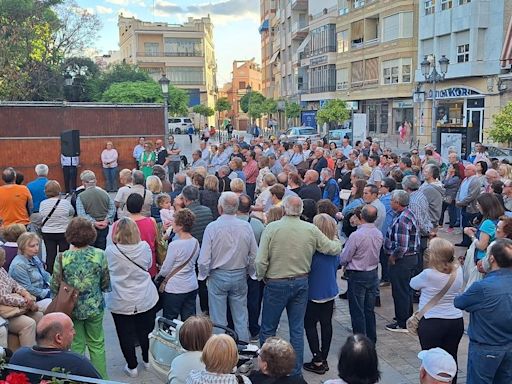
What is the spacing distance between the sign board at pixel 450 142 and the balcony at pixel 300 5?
40.8 meters

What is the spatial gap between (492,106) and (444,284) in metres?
28.7

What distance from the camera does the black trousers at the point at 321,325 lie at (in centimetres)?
575

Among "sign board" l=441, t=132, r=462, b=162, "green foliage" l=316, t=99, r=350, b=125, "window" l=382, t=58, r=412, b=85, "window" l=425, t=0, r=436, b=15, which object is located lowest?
"sign board" l=441, t=132, r=462, b=162

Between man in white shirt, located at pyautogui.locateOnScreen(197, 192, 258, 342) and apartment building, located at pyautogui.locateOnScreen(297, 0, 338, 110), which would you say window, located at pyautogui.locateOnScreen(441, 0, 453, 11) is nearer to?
apartment building, located at pyautogui.locateOnScreen(297, 0, 338, 110)

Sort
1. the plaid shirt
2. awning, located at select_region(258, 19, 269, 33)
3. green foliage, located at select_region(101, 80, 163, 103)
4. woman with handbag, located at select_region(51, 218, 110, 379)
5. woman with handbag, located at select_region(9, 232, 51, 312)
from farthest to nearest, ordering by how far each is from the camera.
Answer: awning, located at select_region(258, 19, 269, 33), green foliage, located at select_region(101, 80, 163, 103), the plaid shirt, woman with handbag, located at select_region(9, 232, 51, 312), woman with handbag, located at select_region(51, 218, 110, 379)

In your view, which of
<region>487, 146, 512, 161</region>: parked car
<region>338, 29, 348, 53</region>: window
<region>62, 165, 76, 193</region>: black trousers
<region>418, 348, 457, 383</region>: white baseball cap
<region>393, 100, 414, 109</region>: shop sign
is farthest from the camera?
<region>338, 29, 348, 53</region>: window

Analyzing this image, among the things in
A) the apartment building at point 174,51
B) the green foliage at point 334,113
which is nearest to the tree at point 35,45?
the green foliage at point 334,113

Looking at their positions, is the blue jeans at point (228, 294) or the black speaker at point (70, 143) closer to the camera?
the blue jeans at point (228, 294)

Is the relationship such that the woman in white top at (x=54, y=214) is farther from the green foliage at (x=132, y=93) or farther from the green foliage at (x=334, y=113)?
the green foliage at (x=132, y=93)

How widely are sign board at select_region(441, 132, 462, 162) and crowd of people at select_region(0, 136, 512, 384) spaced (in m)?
9.12

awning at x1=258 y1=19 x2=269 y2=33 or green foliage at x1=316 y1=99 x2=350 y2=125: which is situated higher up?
awning at x1=258 y1=19 x2=269 y2=33

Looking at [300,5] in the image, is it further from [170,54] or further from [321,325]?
[321,325]

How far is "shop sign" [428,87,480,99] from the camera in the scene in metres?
32.4

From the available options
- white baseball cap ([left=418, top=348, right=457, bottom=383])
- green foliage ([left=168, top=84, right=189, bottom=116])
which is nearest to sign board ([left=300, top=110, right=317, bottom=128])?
green foliage ([left=168, top=84, right=189, bottom=116])
